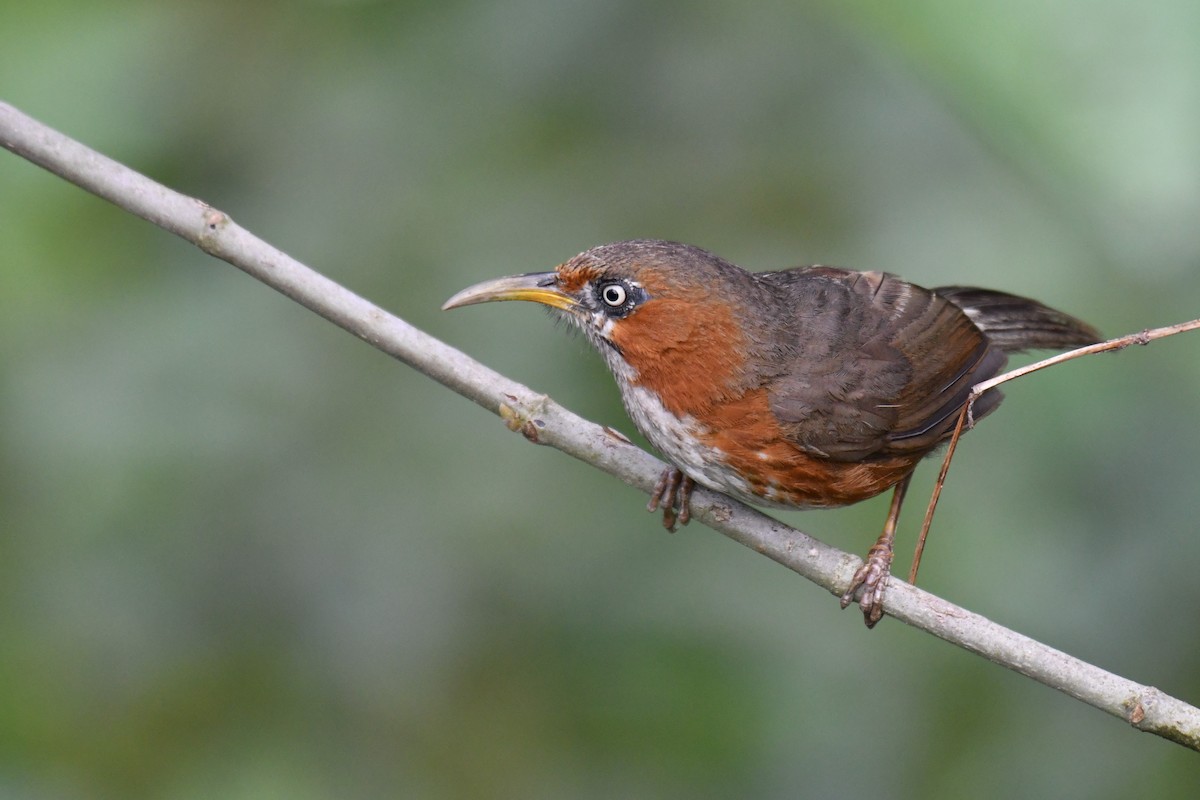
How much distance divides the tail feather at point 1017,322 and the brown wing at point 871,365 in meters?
0.13

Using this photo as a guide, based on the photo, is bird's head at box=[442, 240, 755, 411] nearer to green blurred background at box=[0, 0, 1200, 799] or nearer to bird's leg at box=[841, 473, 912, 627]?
green blurred background at box=[0, 0, 1200, 799]

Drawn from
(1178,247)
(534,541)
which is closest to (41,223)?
(534,541)

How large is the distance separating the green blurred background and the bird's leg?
0.23m

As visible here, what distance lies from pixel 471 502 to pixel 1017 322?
2016 millimetres

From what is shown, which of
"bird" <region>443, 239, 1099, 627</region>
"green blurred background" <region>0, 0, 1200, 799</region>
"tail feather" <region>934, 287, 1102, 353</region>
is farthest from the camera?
"tail feather" <region>934, 287, 1102, 353</region>

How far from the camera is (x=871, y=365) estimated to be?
13.0 feet

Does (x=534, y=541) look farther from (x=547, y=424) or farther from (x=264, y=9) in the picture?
(x=264, y=9)

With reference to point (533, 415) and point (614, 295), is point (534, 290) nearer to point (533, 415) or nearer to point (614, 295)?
point (614, 295)

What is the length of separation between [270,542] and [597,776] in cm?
136

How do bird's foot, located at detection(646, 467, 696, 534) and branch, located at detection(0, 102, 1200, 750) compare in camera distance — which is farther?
bird's foot, located at detection(646, 467, 696, 534)

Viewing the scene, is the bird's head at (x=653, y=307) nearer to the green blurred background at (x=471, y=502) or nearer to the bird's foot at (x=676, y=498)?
the bird's foot at (x=676, y=498)

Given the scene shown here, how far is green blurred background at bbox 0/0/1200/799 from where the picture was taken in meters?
3.96

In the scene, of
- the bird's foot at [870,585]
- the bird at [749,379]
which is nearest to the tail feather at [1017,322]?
the bird at [749,379]

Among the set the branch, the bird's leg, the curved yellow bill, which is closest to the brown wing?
the bird's leg
